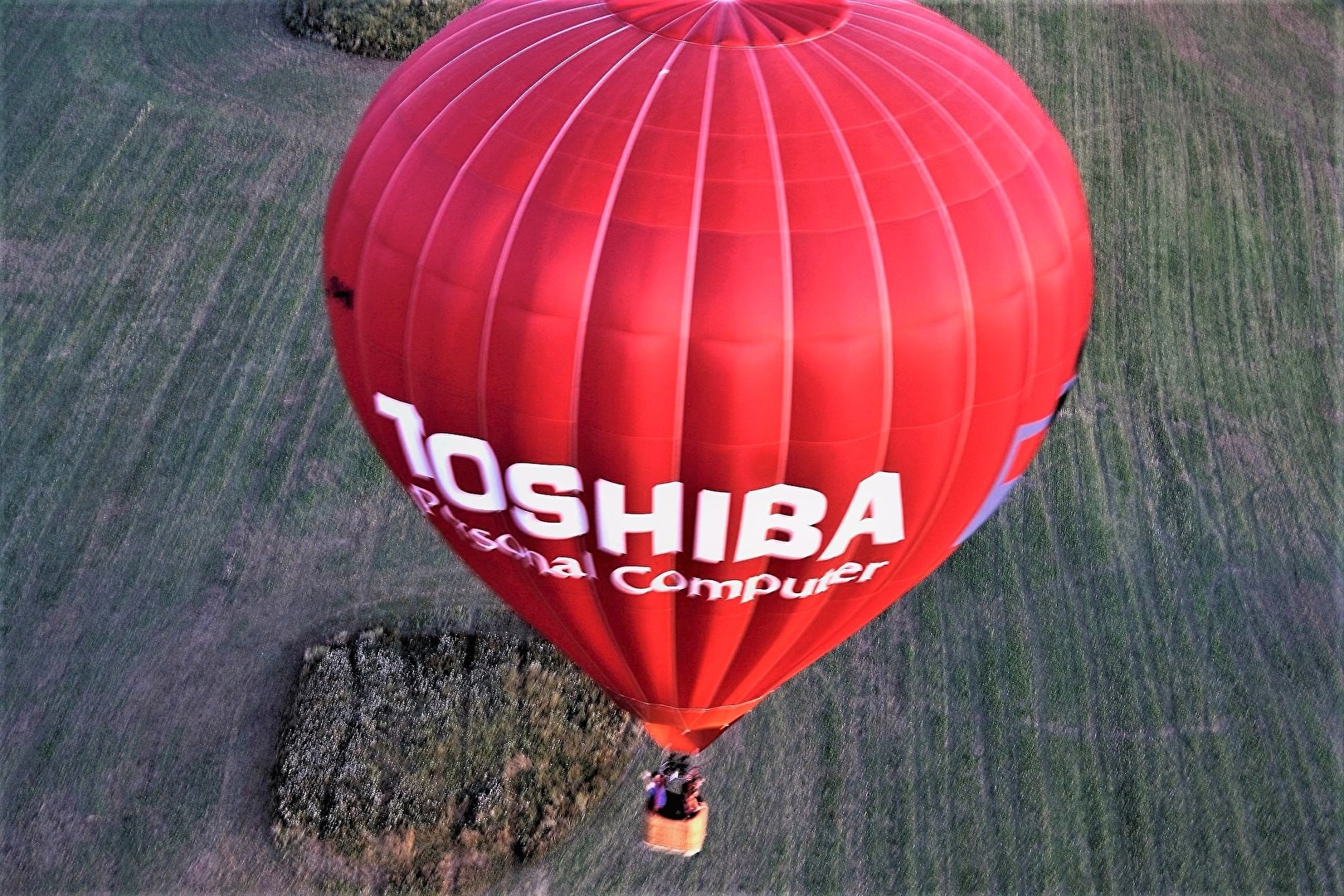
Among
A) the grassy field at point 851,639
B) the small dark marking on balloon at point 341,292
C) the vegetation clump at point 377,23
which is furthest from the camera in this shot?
the vegetation clump at point 377,23

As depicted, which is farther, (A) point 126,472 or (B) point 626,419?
(A) point 126,472

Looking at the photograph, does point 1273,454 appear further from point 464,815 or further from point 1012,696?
point 464,815

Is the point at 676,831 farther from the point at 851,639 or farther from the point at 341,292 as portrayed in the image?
the point at 341,292

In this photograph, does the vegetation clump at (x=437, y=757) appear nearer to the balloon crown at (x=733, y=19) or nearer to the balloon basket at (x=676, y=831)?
the balloon basket at (x=676, y=831)

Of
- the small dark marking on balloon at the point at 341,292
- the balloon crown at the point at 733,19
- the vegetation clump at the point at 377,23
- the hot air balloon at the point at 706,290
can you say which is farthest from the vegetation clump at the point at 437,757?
the vegetation clump at the point at 377,23

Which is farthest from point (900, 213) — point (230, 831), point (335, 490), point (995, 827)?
point (335, 490)

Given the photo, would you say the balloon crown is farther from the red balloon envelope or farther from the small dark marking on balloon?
the small dark marking on balloon
